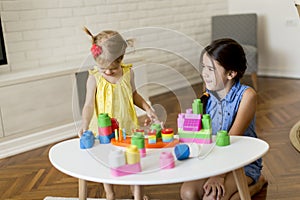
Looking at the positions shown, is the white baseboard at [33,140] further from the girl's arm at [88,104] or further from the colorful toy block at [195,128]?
the colorful toy block at [195,128]

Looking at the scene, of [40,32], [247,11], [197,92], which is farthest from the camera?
[247,11]

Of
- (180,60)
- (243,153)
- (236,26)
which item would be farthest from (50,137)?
(236,26)

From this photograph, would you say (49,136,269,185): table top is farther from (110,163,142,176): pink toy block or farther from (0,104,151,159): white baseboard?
(0,104,151,159): white baseboard

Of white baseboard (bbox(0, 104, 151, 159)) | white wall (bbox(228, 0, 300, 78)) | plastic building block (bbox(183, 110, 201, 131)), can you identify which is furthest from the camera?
white wall (bbox(228, 0, 300, 78))

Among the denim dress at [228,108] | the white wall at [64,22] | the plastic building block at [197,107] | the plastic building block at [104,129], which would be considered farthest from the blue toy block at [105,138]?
the white wall at [64,22]

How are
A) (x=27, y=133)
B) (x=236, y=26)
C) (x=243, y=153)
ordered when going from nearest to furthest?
(x=243, y=153), (x=27, y=133), (x=236, y=26)

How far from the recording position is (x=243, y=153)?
1.55 m

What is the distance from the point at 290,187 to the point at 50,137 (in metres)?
1.89

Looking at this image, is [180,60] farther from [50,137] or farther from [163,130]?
[50,137]

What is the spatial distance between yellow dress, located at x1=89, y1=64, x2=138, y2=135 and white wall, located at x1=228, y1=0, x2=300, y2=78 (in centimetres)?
353

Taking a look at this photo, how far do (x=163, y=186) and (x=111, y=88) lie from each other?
0.78 meters

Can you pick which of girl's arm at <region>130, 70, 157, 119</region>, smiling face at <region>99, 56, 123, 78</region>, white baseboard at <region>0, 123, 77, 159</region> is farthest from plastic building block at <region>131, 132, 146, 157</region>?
white baseboard at <region>0, 123, 77, 159</region>

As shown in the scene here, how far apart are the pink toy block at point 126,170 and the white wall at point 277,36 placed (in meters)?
3.97

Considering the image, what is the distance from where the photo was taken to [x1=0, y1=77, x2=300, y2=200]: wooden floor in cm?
223
